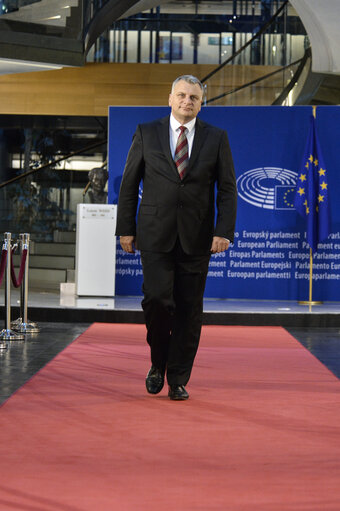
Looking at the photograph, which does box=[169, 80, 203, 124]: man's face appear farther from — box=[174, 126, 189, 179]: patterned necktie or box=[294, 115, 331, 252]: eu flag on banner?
box=[294, 115, 331, 252]: eu flag on banner

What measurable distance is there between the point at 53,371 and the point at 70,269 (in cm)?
640

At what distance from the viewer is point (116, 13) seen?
12984 mm

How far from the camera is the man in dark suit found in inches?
151

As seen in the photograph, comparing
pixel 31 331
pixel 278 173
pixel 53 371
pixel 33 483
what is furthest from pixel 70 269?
pixel 33 483

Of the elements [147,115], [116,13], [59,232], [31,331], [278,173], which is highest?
[116,13]

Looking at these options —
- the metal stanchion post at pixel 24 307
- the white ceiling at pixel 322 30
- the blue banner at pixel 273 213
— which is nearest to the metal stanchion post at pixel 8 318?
the metal stanchion post at pixel 24 307

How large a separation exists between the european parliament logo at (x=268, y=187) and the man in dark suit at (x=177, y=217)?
5.16m

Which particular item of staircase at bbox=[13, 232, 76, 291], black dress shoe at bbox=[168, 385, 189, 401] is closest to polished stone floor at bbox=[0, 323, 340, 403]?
black dress shoe at bbox=[168, 385, 189, 401]

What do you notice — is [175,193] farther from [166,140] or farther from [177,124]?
[177,124]

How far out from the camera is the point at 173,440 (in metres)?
3.16

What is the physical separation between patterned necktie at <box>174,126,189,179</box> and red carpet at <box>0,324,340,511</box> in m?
1.12

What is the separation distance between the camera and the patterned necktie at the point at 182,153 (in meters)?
3.87

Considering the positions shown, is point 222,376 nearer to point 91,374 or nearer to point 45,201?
point 91,374

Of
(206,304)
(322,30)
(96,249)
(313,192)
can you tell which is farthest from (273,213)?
(322,30)
